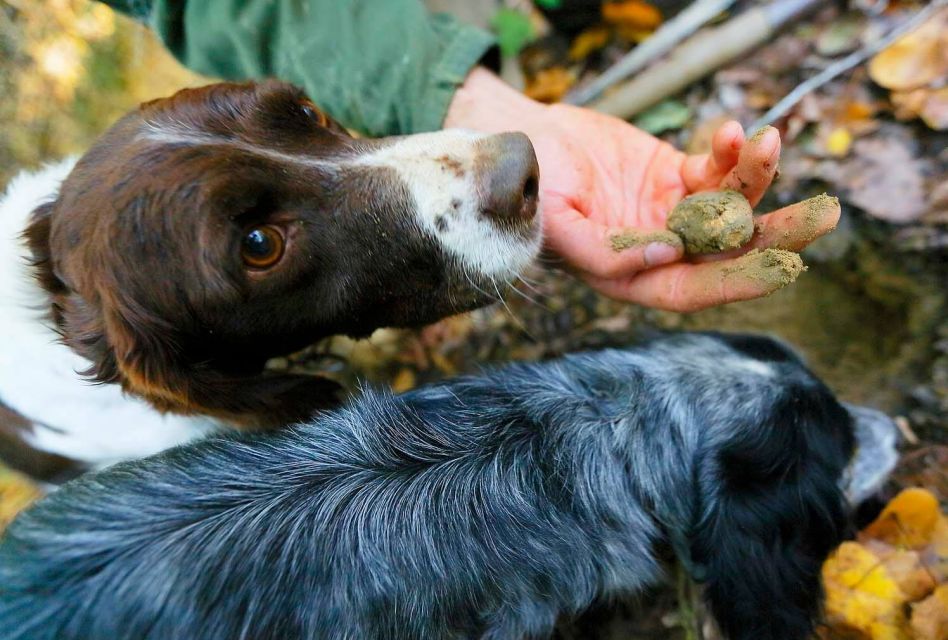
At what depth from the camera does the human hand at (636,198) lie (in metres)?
2.03

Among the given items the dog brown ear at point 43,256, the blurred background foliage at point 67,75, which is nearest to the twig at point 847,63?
the dog brown ear at point 43,256

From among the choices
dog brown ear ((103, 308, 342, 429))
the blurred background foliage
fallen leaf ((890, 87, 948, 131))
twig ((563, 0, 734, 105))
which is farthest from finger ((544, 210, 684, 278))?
the blurred background foliage

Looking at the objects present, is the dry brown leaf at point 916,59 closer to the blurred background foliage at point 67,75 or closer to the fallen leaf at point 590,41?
the fallen leaf at point 590,41

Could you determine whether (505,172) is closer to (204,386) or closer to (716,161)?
(716,161)

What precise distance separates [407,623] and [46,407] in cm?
158

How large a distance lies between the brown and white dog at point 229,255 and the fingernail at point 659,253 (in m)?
0.42

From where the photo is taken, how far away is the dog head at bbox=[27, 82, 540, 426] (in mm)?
1783

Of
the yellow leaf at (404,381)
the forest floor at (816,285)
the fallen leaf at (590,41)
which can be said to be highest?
the fallen leaf at (590,41)

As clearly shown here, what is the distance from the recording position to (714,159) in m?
2.34

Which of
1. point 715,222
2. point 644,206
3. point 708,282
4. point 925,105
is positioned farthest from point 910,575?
point 925,105

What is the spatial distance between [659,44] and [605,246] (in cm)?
207

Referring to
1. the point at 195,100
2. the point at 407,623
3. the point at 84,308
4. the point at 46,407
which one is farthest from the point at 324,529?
the point at 195,100

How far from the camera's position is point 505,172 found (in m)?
1.90

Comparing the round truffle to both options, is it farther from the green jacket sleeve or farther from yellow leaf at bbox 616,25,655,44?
yellow leaf at bbox 616,25,655,44
